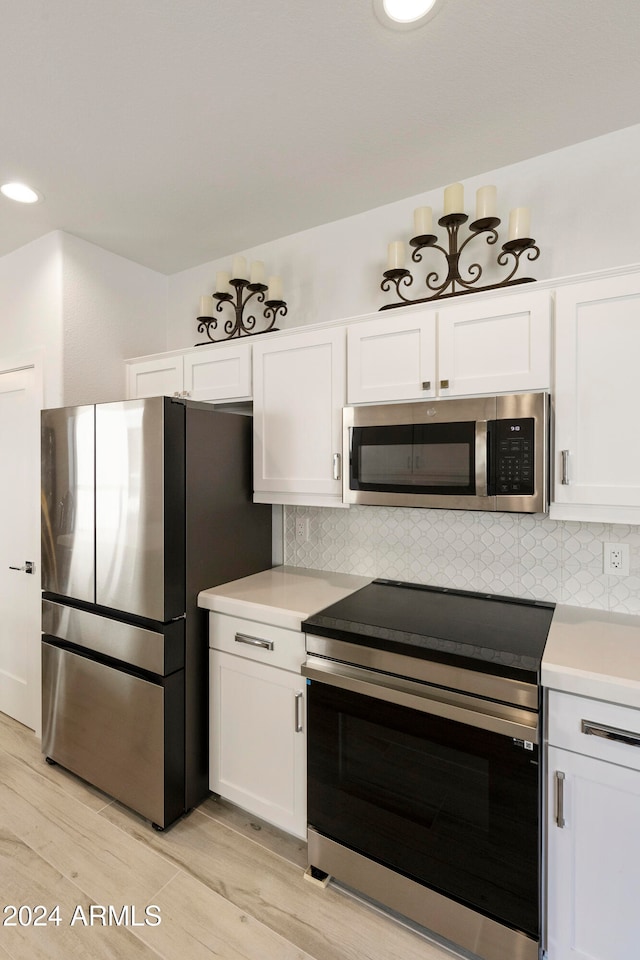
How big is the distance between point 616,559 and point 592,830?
0.90 metres

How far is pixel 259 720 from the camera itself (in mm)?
1956

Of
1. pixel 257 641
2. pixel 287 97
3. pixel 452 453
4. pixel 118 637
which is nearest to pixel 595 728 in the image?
pixel 452 453

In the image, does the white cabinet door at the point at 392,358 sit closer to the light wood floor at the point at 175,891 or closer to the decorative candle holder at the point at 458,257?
the decorative candle holder at the point at 458,257

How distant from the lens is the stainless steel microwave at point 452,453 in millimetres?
1654

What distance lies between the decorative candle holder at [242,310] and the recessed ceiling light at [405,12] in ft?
4.28

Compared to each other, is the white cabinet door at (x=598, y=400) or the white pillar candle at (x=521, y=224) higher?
the white pillar candle at (x=521, y=224)

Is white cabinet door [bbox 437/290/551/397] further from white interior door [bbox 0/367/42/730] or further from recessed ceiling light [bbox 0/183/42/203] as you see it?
white interior door [bbox 0/367/42/730]

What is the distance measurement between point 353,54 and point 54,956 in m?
2.92

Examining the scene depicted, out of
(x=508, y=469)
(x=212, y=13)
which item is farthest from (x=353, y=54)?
(x=508, y=469)

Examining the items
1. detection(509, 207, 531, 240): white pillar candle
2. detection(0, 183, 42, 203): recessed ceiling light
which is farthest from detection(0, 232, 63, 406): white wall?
detection(509, 207, 531, 240): white pillar candle

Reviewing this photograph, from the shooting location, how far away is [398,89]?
5.33 feet

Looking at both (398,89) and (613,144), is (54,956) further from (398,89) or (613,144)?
(613,144)

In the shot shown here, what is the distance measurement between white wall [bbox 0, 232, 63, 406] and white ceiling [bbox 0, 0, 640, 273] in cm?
34

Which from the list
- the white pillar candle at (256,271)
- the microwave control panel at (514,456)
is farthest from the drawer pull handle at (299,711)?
the white pillar candle at (256,271)
